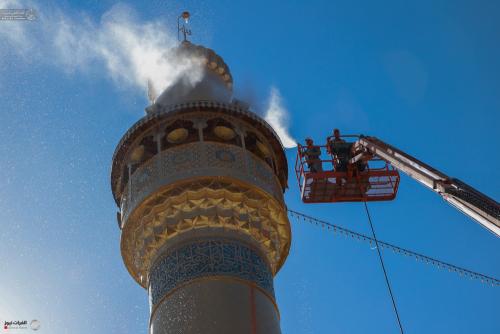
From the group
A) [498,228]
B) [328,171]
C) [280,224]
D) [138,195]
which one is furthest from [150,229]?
[328,171]

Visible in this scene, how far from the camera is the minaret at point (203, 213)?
562 cm

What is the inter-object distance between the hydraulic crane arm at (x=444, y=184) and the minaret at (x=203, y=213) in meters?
1.70

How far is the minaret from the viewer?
5.62m

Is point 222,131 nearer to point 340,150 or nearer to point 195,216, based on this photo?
point 195,216

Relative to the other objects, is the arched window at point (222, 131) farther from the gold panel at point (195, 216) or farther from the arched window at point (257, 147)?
the gold panel at point (195, 216)

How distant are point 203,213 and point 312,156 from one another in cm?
427

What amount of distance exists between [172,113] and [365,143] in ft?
13.3

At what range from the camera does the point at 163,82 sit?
795 cm

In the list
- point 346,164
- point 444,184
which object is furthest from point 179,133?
point 346,164

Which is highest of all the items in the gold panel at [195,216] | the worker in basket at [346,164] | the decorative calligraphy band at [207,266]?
the worker in basket at [346,164]

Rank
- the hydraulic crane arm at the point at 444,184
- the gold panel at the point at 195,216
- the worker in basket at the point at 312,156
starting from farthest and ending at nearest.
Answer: the worker in basket at the point at 312,156
the hydraulic crane arm at the point at 444,184
the gold panel at the point at 195,216

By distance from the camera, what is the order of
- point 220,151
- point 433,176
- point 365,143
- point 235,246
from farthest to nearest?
point 365,143 → point 433,176 → point 220,151 → point 235,246

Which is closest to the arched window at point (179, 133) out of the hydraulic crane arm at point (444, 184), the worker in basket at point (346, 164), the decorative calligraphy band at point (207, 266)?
the decorative calligraphy band at point (207, 266)

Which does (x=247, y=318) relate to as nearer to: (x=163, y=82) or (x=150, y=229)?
(x=150, y=229)
